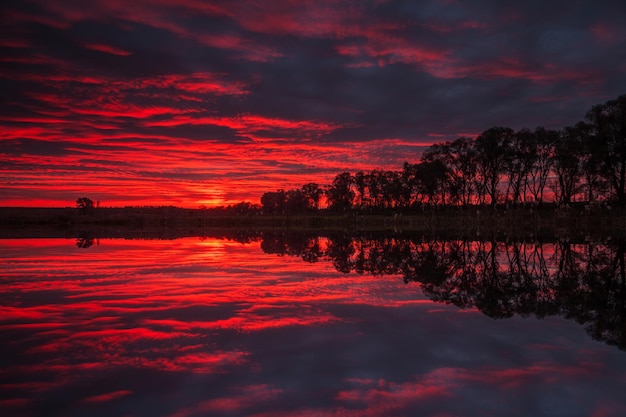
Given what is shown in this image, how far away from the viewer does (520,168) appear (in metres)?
95.2

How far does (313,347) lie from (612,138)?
82.1 metres

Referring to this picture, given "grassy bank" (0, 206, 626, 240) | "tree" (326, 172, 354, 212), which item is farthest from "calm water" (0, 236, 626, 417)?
"tree" (326, 172, 354, 212)

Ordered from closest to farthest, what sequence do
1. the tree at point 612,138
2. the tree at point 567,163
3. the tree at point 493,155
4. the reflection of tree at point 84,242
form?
the reflection of tree at point 84,242 < the tree at point 612,138 < the tree at point 567,163 < the tree at point 493,155

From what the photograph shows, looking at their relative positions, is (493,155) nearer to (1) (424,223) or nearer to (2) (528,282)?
(1) (424,223)

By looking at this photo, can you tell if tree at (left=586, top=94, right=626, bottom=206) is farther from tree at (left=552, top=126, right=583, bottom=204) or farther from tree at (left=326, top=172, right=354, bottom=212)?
tree at (left=326, top=172, right=354, bottom=212)

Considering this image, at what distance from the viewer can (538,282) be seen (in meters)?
14.2

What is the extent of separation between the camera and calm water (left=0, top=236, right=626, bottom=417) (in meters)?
5.15

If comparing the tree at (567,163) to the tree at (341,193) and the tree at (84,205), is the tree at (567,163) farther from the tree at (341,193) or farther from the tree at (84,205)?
the tree at (84,205)

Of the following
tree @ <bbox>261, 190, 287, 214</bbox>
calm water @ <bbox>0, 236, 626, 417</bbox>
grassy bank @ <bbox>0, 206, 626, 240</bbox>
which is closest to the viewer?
calm water @ <bbox>0, 236, 626, 417</bbox>

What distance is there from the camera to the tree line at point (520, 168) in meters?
73.4

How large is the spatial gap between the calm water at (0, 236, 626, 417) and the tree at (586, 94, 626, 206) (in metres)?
70.0

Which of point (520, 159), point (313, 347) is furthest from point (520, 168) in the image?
point (313, 347)

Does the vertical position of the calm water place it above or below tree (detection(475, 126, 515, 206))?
below

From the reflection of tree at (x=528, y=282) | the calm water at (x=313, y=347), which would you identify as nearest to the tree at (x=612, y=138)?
the reflection of tree at (x=528, y=282)
